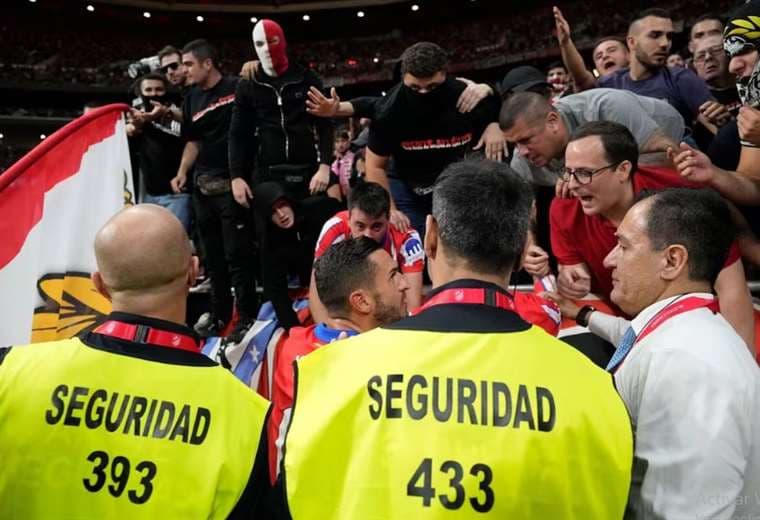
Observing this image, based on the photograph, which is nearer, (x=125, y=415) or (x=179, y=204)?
(x=125, y=415)

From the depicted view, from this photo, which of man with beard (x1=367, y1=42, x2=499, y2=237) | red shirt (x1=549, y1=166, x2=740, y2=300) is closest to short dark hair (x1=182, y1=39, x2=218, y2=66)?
man with beard (x1=367, y1=42, x2=499, y2=237)

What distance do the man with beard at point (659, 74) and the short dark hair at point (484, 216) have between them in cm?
269

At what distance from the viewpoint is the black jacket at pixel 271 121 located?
445 centimetres

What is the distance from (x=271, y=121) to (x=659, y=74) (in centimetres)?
229

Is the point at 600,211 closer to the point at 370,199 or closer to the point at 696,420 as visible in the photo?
the point at 370,199

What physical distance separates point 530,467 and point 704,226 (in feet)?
2.81

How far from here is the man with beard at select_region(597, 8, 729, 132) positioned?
12.6 feet

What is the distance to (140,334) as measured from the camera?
154 cm

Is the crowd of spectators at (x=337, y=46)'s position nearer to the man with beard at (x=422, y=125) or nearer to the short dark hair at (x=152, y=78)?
the short dark hair at (x=152, y=78)

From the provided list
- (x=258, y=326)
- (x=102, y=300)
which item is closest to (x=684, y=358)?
(x=102, y=300)

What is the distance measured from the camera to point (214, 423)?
1491mm

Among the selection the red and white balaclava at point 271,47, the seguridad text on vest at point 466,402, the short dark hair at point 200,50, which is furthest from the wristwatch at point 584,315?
the short dark hair at point 200,50

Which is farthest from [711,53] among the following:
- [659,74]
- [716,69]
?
[659,74]

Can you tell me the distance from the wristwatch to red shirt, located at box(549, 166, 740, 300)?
18 cm
